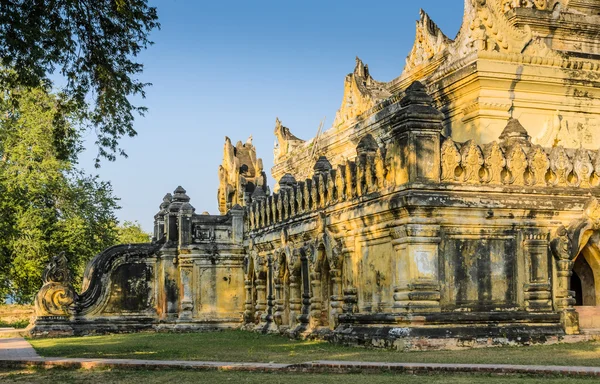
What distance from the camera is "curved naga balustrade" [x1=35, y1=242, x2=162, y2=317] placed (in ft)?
85.4

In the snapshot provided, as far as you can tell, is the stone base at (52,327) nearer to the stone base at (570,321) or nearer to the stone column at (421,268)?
the stone column at (421,268)

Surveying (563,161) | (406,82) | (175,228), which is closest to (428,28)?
(406,82)

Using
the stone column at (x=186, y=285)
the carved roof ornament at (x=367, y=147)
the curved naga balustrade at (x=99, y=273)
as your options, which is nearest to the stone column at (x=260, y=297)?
the stone column at (x=186, y=285)

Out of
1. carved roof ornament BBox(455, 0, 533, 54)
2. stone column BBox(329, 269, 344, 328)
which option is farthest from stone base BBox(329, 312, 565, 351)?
carved roof ornament BBox(455, 0, 533, 54)

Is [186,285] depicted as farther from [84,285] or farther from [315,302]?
[315,302]

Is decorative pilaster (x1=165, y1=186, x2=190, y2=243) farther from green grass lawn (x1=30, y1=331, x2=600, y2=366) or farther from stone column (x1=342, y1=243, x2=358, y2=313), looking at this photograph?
stone column (x1=342, y1=243, x2=358, y2=313)

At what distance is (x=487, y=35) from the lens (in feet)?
65.9

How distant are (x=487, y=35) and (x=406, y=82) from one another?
451 centimetres

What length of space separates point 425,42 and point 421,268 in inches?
374

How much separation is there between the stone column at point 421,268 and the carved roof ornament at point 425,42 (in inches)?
319

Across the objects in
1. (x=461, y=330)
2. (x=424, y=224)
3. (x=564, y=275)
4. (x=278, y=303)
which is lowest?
(x=461, y=330)

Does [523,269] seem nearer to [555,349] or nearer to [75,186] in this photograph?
[555,349]

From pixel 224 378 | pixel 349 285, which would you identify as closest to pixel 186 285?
pixel 349 285

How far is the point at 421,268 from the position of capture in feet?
51.0
